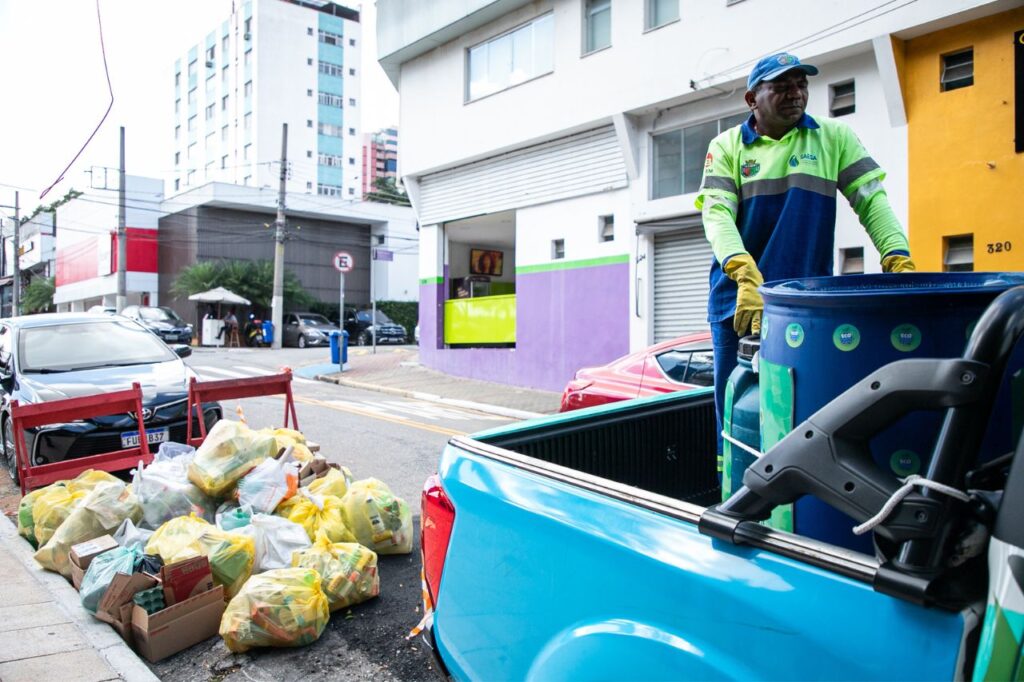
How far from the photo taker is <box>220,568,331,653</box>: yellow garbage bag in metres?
3.34

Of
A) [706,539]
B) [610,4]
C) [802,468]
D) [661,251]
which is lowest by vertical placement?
[706,539]

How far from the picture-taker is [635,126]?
42.8ft

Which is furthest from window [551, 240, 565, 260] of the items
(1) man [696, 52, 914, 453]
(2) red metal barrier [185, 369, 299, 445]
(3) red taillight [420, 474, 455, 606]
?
(3) red taillight [420, 474, 455, 606]

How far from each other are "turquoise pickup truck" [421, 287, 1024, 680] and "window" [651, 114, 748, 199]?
11.2 meters

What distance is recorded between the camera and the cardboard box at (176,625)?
11.2ft

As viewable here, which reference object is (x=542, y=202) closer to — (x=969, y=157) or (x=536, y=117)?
(x=536, y=117)

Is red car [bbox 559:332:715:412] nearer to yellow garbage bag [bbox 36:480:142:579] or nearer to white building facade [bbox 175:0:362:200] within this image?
yellow garbage bag [bbox 36:480:142:579]

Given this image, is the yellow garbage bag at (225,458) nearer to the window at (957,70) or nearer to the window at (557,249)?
the window at (957,70)

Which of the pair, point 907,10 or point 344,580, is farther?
point 907,10

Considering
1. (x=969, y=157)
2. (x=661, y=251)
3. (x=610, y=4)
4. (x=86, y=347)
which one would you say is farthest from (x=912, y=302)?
(x=610, y=4)

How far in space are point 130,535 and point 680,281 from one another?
1014 cm

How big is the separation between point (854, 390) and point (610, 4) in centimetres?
1373

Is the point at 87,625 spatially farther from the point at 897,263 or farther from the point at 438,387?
the point at 438,387

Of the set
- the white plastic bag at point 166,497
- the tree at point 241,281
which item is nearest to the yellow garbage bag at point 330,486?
the white plastic bag at point 166,497
